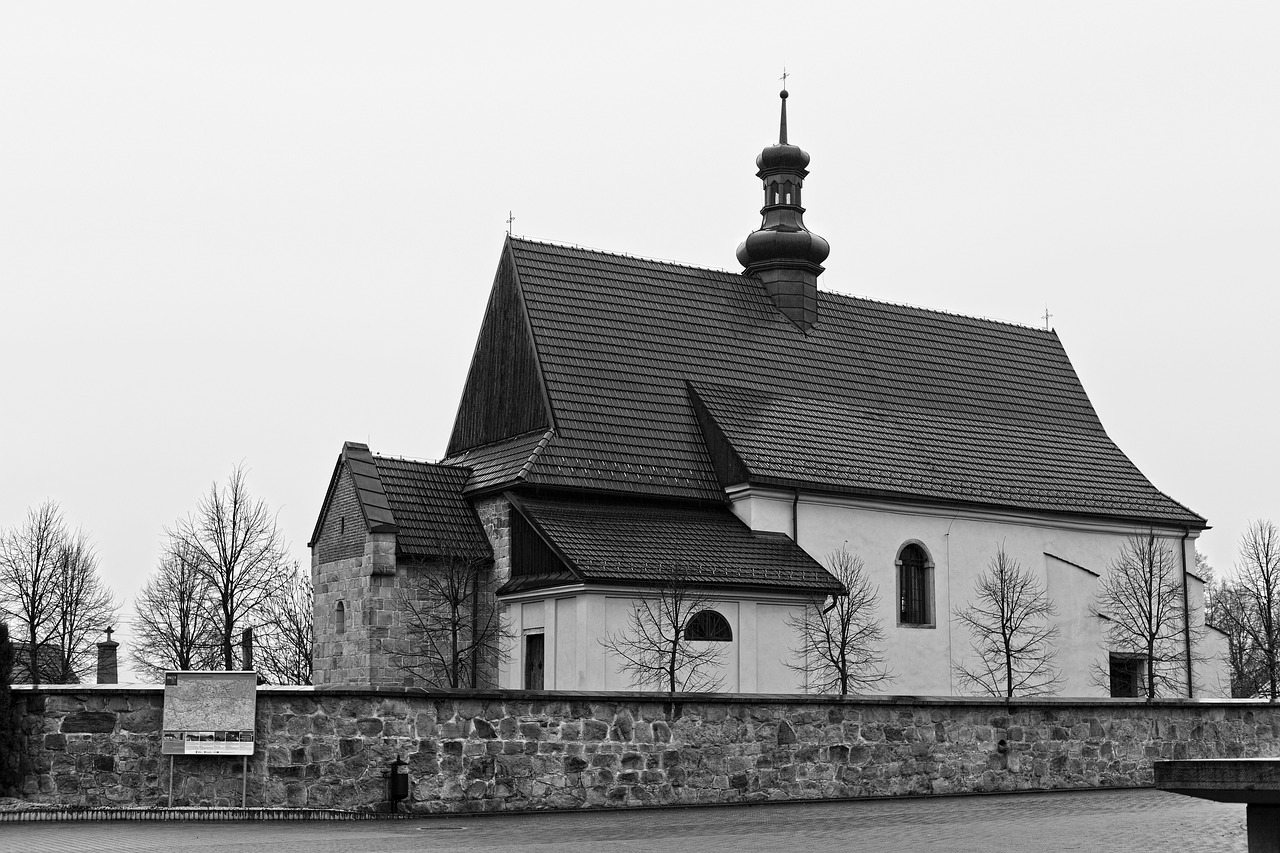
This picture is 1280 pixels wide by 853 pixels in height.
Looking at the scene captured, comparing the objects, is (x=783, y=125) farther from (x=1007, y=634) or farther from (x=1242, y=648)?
(x=1242, y=648)

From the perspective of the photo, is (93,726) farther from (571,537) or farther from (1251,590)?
(1251,590)

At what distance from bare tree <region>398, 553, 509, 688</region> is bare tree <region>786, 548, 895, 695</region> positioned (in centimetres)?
621

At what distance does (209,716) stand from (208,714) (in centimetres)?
3

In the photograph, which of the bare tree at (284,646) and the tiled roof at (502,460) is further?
the bare tree at (284,646)

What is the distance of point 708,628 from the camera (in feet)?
101

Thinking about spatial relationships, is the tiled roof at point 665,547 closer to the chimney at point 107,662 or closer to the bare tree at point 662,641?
the bare tree at point 662,641

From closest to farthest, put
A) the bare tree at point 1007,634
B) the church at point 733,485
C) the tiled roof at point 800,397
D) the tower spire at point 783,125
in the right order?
the church at point 733,485, the tiled roof at point 800,397, the bare tree at point 1007,634, the tower spire at point 783,125

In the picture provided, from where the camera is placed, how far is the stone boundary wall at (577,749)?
1886 cm

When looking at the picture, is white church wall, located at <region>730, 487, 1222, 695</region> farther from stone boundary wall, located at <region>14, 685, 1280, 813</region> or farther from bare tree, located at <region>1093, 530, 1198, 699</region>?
stone boundary wall, located at <region>14, 685, 1280, 813</region>

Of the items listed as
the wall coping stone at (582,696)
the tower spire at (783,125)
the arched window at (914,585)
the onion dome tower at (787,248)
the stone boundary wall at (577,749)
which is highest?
the tower spire at (783,125)

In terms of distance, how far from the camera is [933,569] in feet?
120

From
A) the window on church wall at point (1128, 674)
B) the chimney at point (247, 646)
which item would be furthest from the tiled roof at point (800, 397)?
the chimney at point (247, 646)

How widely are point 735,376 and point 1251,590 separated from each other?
2610 cm

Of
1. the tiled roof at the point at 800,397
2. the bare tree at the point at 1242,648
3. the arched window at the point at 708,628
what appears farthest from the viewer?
the bare tree at the point at 1242,648
